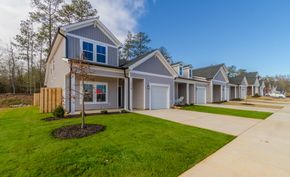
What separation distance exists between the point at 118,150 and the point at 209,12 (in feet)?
64.8

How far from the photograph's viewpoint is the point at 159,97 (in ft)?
50.4

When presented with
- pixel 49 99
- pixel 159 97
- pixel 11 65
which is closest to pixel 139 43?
pixel 159 97

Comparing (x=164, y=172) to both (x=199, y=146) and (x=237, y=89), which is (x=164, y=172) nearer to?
(x=199, y=146)

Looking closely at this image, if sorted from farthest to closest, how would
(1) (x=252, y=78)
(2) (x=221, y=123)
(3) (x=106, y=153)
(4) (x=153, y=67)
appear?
(1) (x=252, y=78) → (4) (x=153, y=67) → (2) (x=221, y=123) → (3) (x=106, y=153)

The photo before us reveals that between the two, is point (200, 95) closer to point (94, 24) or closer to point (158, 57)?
point (158, 57)

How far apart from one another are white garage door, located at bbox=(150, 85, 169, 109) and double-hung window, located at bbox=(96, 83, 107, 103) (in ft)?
14.5

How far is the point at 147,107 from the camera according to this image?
46.3 feet

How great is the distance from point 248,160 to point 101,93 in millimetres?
11331

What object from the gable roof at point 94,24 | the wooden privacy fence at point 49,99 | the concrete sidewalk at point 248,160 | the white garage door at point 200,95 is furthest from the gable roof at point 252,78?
the wooden privacy fence at point 49,99

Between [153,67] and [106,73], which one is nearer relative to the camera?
[106,73]

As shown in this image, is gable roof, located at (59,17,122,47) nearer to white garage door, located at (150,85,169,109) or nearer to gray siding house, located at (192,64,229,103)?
white garage door, located at (150,85,169,109)

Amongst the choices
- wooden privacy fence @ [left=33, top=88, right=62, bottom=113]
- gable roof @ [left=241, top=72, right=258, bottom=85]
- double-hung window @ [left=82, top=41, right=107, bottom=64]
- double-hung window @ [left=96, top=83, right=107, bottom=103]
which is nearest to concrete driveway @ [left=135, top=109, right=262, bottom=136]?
double-hung window @ [left=96, top=83, right=107, bottom=103]

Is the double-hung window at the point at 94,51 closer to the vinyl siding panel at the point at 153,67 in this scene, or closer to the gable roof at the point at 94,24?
the gable roof at the point at 94,24

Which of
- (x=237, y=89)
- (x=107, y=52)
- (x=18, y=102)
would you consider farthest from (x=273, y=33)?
(x=18, y=102)
